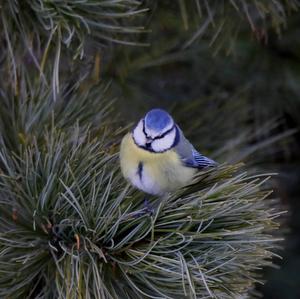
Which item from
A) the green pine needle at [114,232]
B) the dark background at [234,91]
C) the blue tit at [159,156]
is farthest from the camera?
the dark background at [234,91]

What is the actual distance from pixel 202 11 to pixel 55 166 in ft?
1.34

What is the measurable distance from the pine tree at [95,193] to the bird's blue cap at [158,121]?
2.0 inches

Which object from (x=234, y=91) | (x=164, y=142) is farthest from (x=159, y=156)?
(x=234, y=91)

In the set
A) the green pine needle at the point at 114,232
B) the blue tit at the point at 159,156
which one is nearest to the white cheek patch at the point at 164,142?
the blue tit at the point at 159,156

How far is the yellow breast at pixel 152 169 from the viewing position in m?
1.06

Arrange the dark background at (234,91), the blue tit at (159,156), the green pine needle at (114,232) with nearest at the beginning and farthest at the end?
the green pine needle at (114,232) < the blue tit at (159,156) < the dark background at (234,91)

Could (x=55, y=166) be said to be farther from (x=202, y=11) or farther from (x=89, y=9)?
(x=202, y=11)

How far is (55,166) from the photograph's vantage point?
3.39 ft

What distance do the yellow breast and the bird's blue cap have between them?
3cm

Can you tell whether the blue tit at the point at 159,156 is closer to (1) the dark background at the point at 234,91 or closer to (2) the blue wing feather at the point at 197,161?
(2) the blue wing feather at the point at 197,161

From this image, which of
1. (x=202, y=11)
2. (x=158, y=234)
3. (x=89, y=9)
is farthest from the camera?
(x=202, y=11)

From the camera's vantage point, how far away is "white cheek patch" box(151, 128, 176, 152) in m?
1.18

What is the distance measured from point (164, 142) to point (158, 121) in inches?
1.9

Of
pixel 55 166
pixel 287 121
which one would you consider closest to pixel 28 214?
pixel 55 166
